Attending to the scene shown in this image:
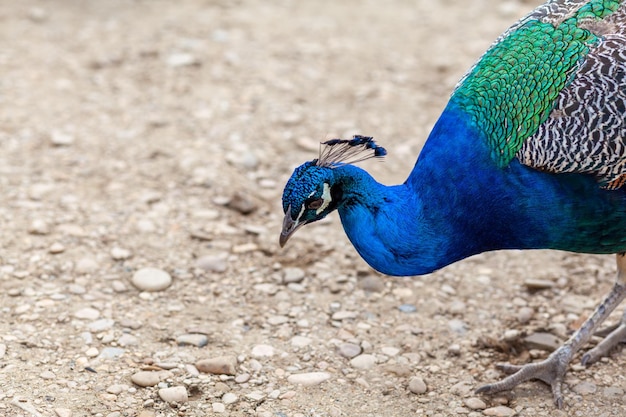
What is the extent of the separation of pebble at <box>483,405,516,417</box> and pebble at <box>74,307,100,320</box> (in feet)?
6.76

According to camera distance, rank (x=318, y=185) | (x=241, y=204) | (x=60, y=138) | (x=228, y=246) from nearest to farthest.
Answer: (x=318, y=185) < (x=228, y=246) < (x=241, y=204) < (x=60, y=138)

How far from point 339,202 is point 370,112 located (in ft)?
9.72

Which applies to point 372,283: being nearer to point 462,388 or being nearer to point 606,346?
point 462,388

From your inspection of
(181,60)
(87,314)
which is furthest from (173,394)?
(181,60)

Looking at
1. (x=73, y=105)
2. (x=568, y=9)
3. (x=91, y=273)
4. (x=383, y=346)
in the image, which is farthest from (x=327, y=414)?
(x=73, y=105)

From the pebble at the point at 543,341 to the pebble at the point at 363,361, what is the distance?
859 millimetres

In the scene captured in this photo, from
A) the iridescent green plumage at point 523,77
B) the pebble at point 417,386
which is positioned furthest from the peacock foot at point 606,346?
the iridescent green plumage at point 523,77

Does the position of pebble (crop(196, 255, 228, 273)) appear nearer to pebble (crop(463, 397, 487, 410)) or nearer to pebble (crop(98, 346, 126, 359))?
pebble (crop(98, 346, 126, 359))

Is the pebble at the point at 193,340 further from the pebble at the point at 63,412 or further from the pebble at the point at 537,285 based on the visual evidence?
the pebble at the point at 537,285

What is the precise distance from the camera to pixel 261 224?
5.55 metres

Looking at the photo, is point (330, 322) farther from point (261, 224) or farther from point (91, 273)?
point (91, 273)

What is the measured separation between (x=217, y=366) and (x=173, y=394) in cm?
29

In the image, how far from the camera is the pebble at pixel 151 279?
16.1 feet

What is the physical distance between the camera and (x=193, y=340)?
451cm
